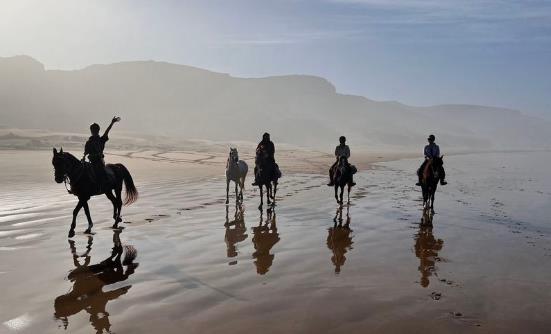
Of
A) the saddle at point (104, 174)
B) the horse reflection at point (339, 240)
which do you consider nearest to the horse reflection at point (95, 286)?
the saddle at point (104, 174)

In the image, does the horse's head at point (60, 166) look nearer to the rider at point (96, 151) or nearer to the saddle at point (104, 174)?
the saddle at point (104, 174)

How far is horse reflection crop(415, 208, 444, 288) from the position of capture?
7.89m

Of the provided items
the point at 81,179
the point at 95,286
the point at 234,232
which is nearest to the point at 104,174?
the point at 81,179

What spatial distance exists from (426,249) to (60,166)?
998 centimetres

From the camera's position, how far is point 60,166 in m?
11.2

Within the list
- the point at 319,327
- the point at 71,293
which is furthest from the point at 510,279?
the point at 71,293

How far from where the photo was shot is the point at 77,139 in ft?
221

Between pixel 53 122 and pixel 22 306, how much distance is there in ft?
546

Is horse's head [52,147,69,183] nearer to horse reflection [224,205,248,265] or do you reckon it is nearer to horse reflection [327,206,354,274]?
horse reflection [224,205,248,265]

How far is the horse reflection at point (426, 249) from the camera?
789 cm

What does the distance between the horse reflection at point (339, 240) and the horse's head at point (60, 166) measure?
25.0 ft

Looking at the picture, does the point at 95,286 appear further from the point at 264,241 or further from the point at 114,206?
the point at 114,206

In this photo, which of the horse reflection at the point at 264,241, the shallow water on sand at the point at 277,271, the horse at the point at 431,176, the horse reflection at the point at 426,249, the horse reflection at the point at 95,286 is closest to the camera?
the shallow water on sand at the point at 277,271

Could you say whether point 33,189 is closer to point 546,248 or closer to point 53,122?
point 546,248
